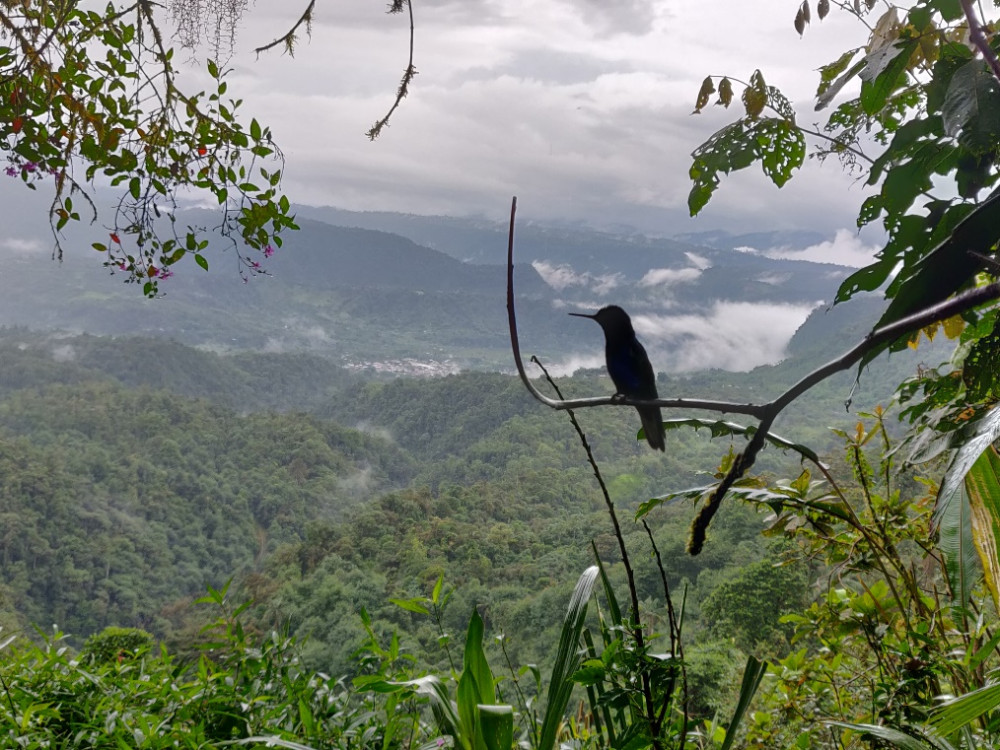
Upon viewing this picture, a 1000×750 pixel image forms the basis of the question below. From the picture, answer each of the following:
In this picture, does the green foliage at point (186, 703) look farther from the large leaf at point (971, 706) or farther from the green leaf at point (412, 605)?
the large leaf at point (971, 706)

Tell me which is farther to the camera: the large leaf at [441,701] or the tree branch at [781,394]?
the large leaf at [441,701]

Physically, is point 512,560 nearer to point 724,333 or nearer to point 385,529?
point 385,529

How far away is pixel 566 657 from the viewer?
3.29 ft

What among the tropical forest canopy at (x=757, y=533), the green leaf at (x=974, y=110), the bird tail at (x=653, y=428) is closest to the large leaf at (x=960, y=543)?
the tropical forest canopy at (x=757, y=533)

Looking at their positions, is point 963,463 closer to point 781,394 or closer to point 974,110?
point 781,394

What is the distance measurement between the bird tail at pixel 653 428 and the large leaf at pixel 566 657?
1.35 ft

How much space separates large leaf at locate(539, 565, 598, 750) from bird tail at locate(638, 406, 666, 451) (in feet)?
1.35

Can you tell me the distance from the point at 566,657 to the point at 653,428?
0.54 m

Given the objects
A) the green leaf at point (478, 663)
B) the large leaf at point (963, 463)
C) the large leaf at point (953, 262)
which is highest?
the large leaf at point (953, 262)

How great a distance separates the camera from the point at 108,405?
5097cm

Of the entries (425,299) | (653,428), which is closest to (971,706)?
(653,428)

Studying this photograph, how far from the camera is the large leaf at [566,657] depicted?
0.99 m

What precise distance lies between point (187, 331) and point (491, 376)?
64.4m

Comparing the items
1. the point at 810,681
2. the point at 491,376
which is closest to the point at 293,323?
the point at 491,376
